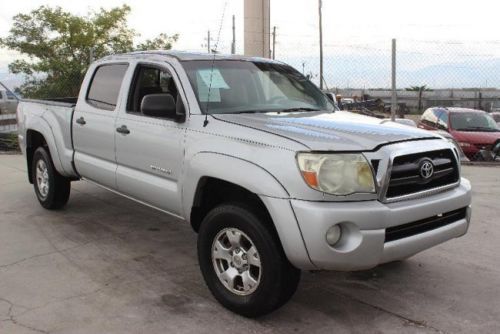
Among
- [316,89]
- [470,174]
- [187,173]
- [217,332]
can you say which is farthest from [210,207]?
[470,174]

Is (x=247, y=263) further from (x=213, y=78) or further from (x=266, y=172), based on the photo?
(x=213, y=78)

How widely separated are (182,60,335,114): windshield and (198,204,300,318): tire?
957mm

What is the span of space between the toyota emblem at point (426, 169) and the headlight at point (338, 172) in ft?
1.51

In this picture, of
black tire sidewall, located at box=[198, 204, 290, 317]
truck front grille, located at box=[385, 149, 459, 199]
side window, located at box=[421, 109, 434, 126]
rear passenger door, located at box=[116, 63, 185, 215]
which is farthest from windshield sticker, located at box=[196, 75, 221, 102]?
side window, located at box=[421, 109, 434, 126]

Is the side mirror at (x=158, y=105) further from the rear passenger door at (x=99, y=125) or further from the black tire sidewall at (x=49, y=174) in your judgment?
the black tire sidewall at (x=49, y=174)

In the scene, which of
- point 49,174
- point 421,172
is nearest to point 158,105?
point 421,172

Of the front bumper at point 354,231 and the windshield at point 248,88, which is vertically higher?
the windshield at point 248,88

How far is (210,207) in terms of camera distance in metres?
4.22

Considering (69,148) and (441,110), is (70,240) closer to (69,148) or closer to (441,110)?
(69,148)

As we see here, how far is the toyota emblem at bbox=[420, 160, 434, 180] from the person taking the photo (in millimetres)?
3650

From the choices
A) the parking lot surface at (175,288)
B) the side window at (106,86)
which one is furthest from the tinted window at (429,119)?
the side window at (106,86)

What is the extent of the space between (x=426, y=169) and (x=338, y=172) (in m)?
0.68

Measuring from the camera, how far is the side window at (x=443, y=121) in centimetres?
1340

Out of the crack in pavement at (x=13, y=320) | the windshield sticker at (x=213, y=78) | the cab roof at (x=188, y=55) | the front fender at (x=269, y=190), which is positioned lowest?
the crack in pavement at (x=13, y=320)
